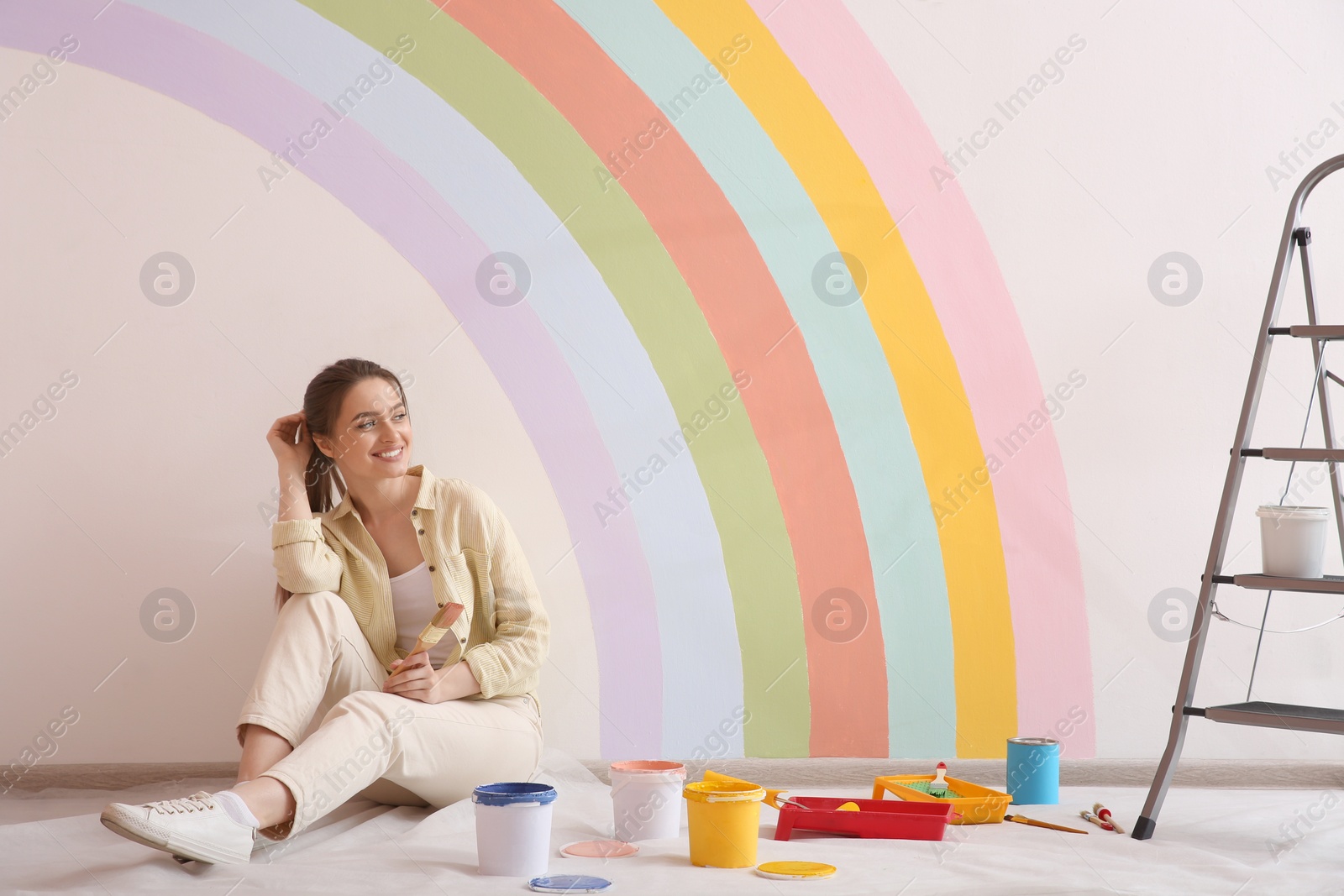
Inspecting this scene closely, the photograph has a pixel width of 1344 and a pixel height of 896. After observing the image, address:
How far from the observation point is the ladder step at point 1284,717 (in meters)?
1.46

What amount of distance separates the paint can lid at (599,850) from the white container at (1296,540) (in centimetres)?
106

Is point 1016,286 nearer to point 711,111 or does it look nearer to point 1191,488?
point 1191,488

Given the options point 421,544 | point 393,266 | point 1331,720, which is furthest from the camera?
point 393,266

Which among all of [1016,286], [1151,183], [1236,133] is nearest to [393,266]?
[1016,286]

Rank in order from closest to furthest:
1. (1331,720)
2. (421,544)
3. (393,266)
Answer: (1331,720)
(421,544)
(393,266)

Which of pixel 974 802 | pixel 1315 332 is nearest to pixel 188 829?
pixel 974 802

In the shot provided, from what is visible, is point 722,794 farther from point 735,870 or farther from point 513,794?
point 513,794

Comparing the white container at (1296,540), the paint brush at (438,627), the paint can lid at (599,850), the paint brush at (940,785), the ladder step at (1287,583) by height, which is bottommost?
the paint can lid at (599,850)

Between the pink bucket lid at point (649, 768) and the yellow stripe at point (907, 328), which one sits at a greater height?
the yellow stripe at point (907, 328)

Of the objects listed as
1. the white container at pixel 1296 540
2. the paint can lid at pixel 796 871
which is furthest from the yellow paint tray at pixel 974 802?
the white container at pixel 1296 540

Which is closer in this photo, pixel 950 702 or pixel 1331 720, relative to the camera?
pixel 1331 720

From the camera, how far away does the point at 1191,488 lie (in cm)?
206

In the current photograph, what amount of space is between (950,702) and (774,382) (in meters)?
0.71

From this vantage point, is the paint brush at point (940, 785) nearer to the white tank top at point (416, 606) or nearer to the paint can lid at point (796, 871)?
the paint can lid at point (796, 871)
